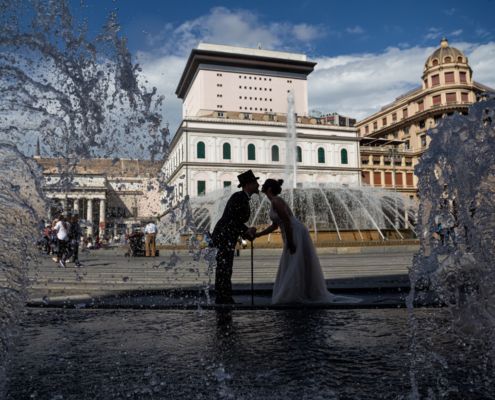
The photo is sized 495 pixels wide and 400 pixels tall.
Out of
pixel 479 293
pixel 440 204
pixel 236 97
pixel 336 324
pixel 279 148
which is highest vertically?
pixel 236 97

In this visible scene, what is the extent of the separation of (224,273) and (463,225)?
267cm

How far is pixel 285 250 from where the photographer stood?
16.3ft

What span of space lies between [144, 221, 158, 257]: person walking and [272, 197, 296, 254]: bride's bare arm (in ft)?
38.9

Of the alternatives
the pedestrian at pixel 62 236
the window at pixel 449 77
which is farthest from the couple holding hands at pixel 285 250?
the window at pixel 449 77

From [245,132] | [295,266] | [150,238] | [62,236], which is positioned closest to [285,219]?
[295,266]

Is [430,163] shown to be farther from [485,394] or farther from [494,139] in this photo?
[485,394]

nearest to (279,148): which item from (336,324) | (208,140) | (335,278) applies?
(208,140)

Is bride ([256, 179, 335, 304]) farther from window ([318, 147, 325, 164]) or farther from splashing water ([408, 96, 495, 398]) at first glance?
window ([318, 147, 325, 164])

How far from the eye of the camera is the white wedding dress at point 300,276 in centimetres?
485

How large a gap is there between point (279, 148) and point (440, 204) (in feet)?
161

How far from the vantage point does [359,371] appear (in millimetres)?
2316

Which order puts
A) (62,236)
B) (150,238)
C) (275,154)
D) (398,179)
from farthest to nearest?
(398,179)
(275,154)
(150,238)
(62,236)

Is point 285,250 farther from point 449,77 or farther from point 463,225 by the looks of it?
point 449,77

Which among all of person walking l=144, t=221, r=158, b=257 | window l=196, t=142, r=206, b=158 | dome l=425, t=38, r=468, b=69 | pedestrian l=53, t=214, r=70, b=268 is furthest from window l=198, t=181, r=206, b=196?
pedestrian l=53, t=214, r=70, b=268
